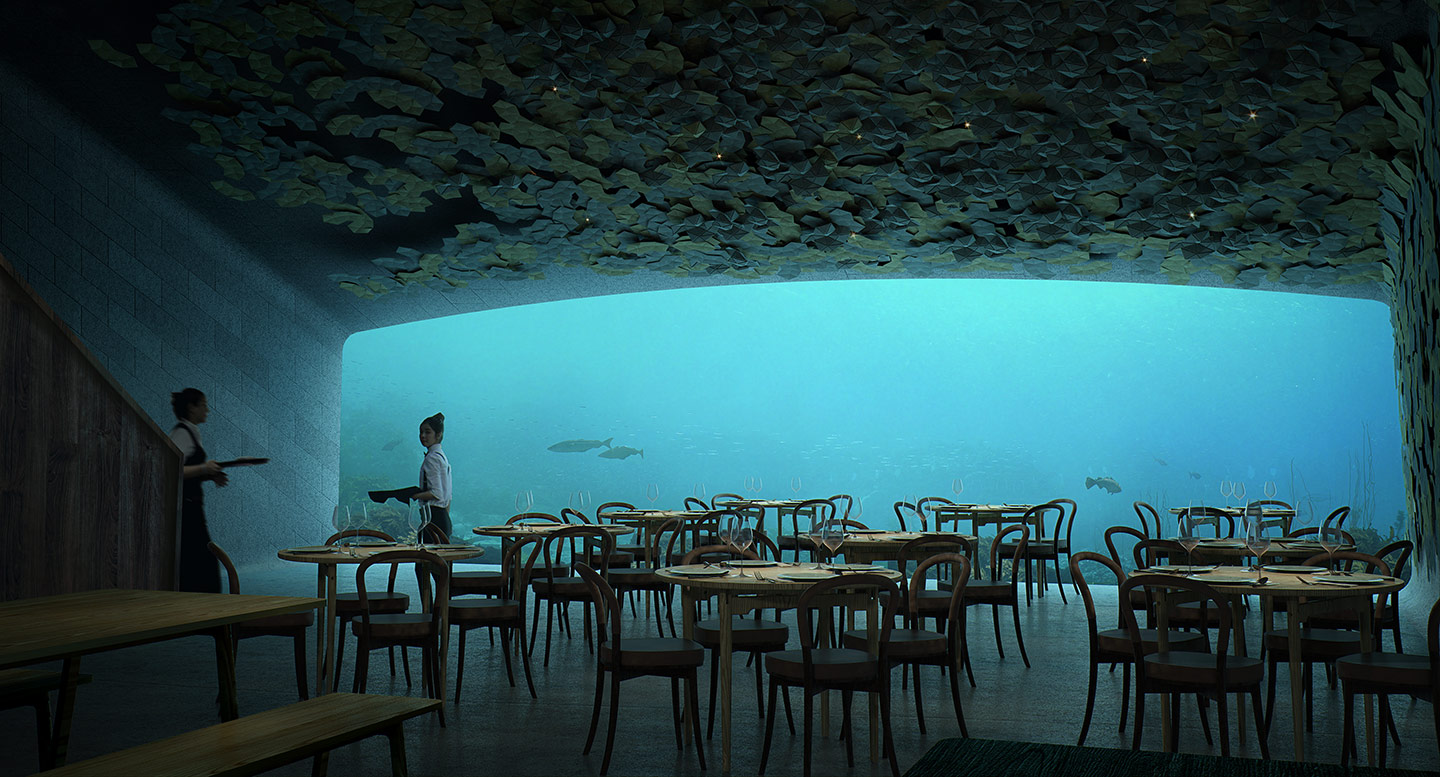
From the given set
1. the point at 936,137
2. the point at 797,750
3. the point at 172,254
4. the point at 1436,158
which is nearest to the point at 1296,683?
the point at 797,750

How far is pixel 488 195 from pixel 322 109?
1.68m

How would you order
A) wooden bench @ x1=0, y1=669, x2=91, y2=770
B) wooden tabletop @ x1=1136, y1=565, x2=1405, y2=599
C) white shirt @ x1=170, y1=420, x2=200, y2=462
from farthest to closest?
white shirt @ x1=170, y1=420, x2=200, y2=462, wooden tabletop @ x1=1136, y1=565, x2=1405, y2=599, wooden bench @ x1=0, y1=669, x2=91, y2=770

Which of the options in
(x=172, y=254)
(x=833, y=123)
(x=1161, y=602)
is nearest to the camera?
(x=1161, y=602)

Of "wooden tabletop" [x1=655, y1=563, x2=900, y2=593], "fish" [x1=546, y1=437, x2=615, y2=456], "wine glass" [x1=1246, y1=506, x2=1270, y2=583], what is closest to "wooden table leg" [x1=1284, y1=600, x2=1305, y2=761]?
"wine glass" [x1=1246, y1=506, x2=1270, y2=583]

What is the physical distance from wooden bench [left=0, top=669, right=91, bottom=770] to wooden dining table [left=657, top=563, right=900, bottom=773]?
80.0 inches

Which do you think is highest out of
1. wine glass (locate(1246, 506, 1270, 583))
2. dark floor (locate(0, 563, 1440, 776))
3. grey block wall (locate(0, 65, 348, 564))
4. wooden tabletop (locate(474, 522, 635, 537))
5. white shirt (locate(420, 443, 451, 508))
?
grey block wall (locate(0, 65, 348, 564))

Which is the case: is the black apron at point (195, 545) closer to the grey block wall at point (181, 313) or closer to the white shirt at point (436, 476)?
the white shirt at point (436, 476)

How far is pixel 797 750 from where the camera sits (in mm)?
4051

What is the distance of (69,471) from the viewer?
419 centimetres

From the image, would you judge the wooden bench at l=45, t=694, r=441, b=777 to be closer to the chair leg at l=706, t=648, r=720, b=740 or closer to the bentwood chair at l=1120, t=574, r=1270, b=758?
the chair leg at l=706, t=648, r=720, b=740

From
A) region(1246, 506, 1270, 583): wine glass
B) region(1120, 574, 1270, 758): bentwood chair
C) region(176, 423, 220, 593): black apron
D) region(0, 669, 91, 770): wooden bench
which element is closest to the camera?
region(0, 669, 91, 770): wooden bench

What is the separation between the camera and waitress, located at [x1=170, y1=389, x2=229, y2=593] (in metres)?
6.04

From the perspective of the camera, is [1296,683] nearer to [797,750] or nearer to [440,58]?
[797,750]

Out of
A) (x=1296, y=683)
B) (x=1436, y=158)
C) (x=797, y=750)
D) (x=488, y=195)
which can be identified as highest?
(x=488, y=195)
